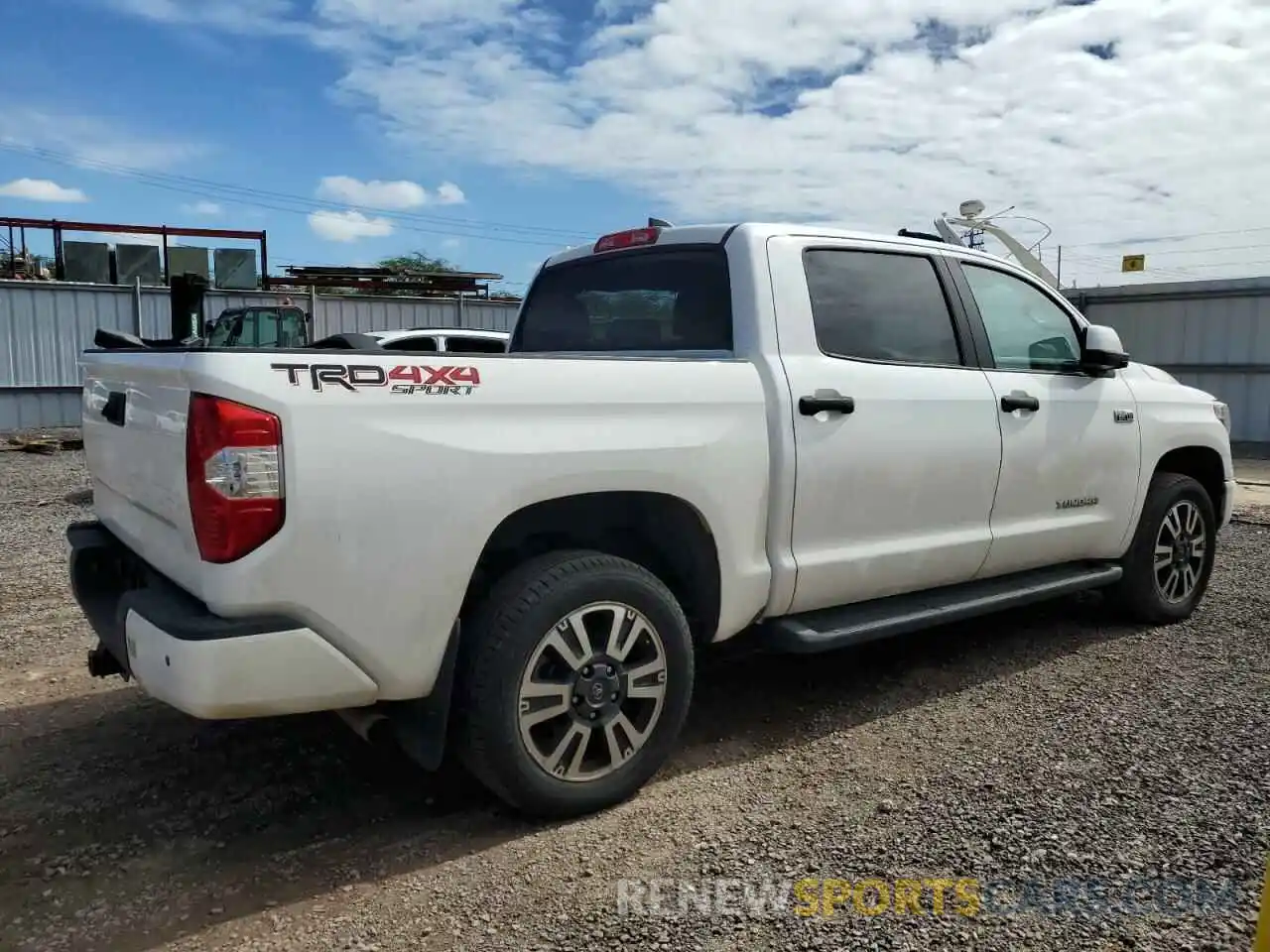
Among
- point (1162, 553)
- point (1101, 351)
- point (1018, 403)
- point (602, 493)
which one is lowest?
point (1162, 553)

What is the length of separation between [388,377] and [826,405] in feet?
5.16

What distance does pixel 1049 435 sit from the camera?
443cm

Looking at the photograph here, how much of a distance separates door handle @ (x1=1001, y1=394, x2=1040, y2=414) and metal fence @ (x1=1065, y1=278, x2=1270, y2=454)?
13381 millimetres

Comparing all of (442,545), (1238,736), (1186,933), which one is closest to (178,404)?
(442,545)

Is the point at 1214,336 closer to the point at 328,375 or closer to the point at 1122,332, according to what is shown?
the point at 1122,332

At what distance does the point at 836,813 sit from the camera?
10.5ft

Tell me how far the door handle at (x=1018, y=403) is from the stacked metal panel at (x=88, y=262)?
58.4 ft

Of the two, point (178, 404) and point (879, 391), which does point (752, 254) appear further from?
point (178, 404)

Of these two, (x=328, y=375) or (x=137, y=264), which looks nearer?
(x=328, y=375)

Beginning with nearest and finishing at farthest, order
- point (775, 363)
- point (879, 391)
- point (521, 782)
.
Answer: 1. point (521, 782)
2. point (775, 363)
3. point (879, 391)

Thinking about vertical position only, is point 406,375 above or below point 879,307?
below

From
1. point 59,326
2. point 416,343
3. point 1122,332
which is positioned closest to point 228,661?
point 416,343

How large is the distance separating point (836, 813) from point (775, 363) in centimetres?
149

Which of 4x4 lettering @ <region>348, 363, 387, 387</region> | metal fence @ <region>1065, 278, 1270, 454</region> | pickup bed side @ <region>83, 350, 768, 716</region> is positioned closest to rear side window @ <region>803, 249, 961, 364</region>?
pickup bed side @ <region>83, 350, 768, 716</region>
